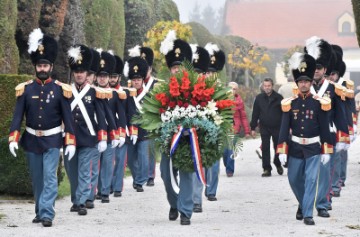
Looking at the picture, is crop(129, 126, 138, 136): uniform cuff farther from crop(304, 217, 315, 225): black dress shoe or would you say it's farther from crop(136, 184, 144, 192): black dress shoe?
crop(304, 217, 315, 225): black dress shoe

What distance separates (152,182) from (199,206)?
3.97 meters

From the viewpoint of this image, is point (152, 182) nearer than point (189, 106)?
No

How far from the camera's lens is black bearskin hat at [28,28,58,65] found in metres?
11.6

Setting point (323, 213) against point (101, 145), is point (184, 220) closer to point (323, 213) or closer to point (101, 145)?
point (323, 213)

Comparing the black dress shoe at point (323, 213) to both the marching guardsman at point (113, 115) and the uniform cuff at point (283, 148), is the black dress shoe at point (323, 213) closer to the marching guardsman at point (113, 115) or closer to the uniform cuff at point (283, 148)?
the uniform cuff at point (283, 148)

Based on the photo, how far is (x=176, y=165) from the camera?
38.1ft

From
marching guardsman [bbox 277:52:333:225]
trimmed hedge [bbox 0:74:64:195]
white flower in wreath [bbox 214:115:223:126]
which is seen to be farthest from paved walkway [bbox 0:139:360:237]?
white flower in wreath [bbox 214:115:223:126]

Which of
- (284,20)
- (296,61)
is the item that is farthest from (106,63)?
(284,20)

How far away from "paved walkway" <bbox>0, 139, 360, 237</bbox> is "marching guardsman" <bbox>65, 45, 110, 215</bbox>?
1.34 feet

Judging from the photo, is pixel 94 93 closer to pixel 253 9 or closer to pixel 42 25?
pixel 42 25

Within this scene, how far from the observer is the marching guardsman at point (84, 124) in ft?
41.8

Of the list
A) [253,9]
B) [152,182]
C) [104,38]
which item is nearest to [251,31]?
[253,9]

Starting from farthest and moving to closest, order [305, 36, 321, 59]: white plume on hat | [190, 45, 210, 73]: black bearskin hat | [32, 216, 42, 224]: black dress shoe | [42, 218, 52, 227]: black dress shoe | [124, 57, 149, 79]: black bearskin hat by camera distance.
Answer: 1. [124, 57, 149, 79]: black bearskin hat
2. [190, 45, 210, 73]: black bearskin hat
3. [305, 36, 321, 59]: white plume on hat
4. [32, 216, 42, 224]: black dress shoe
5. [42, 218, 52, 227]: black dress shoe

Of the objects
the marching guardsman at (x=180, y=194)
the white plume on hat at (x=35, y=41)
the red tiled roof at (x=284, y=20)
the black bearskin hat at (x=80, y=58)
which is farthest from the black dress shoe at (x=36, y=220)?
the red tiled roof at (x=284, y=20)
